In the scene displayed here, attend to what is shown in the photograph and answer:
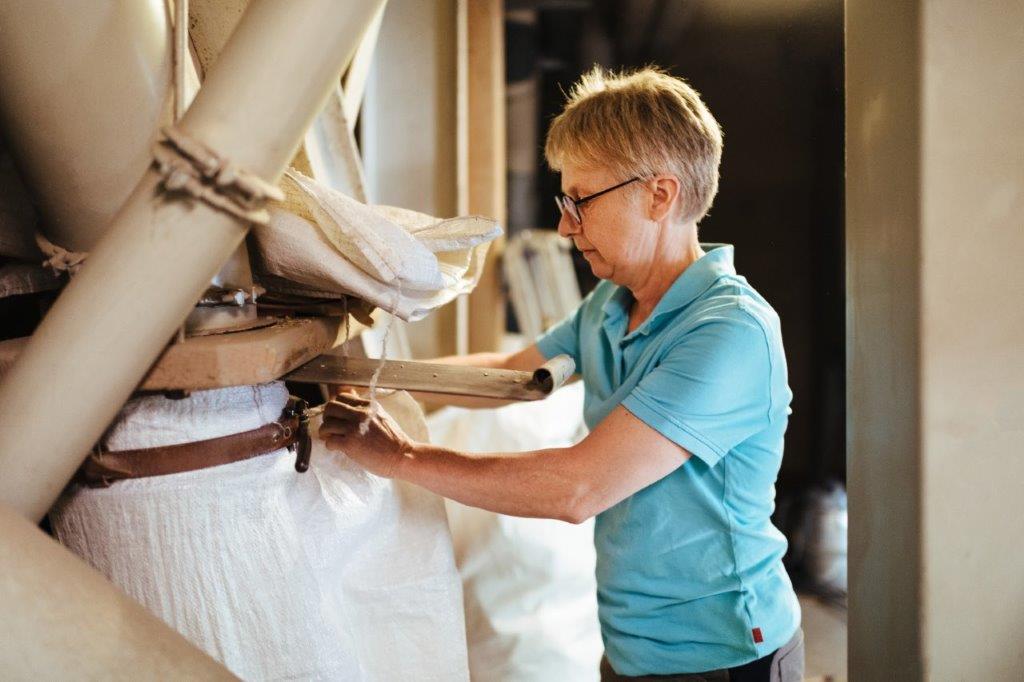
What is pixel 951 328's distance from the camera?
0.86m

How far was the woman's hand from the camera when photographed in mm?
1003

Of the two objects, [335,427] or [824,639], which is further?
[824,639]

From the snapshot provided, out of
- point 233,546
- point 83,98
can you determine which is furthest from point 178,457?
point 83,98

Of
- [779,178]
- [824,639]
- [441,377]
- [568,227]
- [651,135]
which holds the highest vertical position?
[651,135]

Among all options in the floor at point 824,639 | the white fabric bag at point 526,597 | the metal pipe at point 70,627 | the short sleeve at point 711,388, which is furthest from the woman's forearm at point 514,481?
the floor at point 824,639

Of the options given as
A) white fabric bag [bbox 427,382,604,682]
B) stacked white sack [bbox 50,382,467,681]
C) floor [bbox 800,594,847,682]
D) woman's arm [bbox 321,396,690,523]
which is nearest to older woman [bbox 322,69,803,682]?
woman's arm [bbox 321,396,690,523]

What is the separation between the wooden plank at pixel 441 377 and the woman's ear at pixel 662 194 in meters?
0.34

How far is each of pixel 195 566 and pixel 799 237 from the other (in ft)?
11.8

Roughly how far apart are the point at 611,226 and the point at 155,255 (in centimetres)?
70

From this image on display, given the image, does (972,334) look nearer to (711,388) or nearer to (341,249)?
(711,388)

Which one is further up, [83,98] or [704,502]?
[83,98]

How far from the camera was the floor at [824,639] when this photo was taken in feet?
9.49

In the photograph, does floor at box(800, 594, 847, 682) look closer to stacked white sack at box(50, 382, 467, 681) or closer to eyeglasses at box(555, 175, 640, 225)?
eyeglasses at box(555, 175, 640, 225)

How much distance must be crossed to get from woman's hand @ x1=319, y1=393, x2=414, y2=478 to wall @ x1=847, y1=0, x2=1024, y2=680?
54 cm
